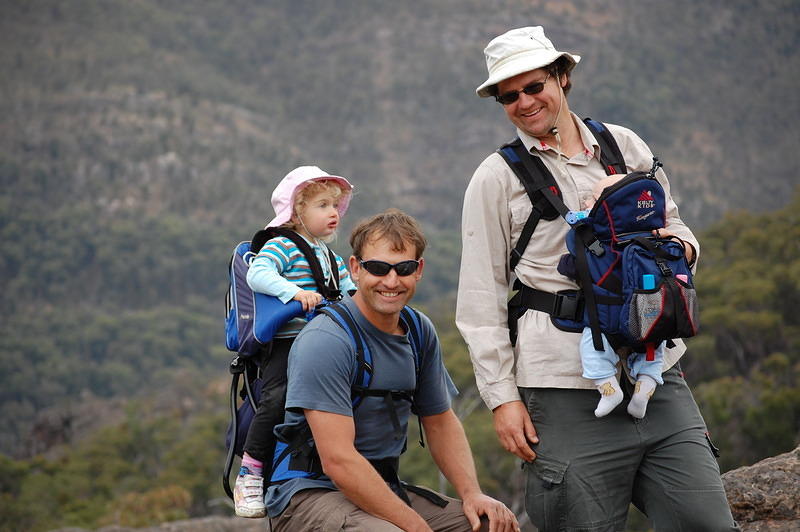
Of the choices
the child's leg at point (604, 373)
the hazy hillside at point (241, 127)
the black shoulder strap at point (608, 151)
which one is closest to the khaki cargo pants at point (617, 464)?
the child's leg at point (604, 373)

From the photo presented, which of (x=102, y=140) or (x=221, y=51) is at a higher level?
(x=221, y=51)

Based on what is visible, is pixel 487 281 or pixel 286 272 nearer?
pixel 487 281

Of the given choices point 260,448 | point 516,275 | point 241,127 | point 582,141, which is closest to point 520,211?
point 516,275

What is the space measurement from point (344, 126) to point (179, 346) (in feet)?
167

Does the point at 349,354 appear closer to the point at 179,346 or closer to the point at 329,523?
the point at 329,523

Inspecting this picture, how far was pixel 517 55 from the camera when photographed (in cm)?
325

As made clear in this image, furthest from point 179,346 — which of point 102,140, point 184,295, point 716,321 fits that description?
point 716,321

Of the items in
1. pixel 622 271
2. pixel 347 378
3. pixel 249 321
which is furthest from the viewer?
pixel 249 321

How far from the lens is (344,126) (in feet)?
382

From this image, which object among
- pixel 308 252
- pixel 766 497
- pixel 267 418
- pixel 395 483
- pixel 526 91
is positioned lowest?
pixel 766 497

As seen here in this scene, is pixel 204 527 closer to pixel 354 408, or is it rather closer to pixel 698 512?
pixel 354 408

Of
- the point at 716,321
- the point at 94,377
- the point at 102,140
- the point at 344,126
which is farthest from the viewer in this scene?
the point at 344,126

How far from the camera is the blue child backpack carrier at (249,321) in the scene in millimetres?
3508

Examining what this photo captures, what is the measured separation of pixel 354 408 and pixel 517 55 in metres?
1.25
